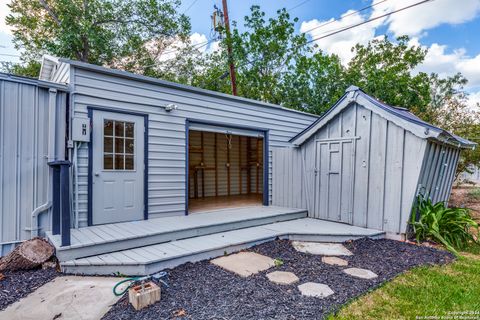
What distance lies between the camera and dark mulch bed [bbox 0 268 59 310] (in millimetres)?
2703

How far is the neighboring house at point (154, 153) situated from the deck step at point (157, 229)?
0.17 m

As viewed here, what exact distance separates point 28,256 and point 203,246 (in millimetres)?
2095

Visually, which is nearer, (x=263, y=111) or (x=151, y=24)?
(x=263, y=111)

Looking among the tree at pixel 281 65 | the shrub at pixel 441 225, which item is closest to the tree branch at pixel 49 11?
the tree at pixel 281 65

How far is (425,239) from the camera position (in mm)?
4570

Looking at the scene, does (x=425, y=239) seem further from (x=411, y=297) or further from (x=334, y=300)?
(x=334, y=300)

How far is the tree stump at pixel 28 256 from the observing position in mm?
3261

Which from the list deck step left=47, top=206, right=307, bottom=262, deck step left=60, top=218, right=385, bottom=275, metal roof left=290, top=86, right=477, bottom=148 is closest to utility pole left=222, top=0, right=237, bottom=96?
metal roof left=290, top=86, right=477, bottom=148

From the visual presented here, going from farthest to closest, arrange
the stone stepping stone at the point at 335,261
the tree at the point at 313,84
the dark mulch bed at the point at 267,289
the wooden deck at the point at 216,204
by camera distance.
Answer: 1. the tree at the point at 313,84
2. the wooden deck at the point at 216,204
3. the stone stepping stone at the point at 335,261
4. the dark mulch bed at the point at 267,289

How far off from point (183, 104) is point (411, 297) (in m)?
4.55

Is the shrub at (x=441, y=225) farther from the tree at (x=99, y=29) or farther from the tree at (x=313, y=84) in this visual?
the tree at (x=99, y=29)

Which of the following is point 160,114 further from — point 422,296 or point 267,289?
point 422,296

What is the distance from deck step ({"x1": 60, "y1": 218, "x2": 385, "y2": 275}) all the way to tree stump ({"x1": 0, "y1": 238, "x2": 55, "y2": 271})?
448 mm

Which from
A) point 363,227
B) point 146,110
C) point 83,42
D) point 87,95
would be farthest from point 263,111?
point 83,42
